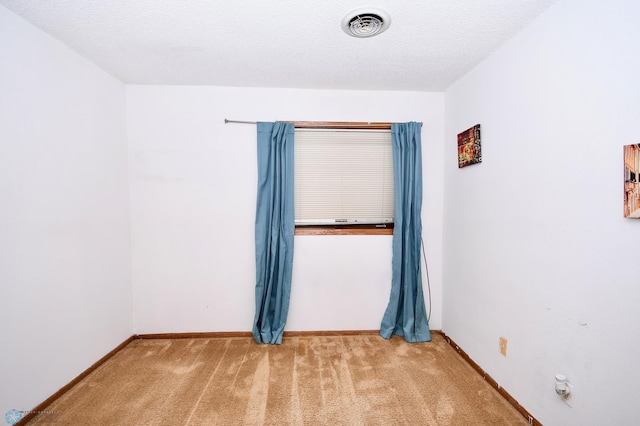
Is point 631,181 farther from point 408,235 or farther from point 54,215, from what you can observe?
point 54,215

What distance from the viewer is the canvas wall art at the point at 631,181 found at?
3.48ft

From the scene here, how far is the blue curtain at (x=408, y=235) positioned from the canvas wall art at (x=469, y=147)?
35 centimetres

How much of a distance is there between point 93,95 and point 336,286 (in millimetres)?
2581

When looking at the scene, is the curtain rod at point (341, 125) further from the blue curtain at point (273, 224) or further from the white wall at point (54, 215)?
the white wall at point (54, 215)

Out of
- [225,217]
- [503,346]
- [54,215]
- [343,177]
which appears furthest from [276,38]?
[503,346]

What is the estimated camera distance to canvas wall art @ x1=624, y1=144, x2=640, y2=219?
106 centimetres

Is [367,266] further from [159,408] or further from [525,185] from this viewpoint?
[159,408]

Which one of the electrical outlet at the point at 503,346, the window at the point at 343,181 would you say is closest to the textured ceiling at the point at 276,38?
the window at the point at 343,181

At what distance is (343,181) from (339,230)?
478mm

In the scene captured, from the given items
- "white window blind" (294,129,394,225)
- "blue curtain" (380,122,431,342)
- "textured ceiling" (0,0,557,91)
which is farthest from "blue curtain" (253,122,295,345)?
"blue curtain" (380,122,431,342)

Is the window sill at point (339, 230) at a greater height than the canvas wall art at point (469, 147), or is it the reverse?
the canvas wall art at point (469, 147)

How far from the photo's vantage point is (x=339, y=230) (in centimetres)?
260

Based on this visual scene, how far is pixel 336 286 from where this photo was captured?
2.63 metres

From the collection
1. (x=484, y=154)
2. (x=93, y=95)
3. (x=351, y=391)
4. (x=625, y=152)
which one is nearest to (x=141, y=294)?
(x=93, y=95)
